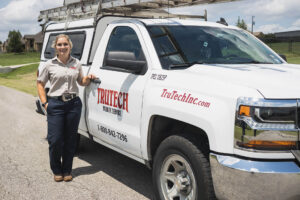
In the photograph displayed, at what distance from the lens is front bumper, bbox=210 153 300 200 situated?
2.75m

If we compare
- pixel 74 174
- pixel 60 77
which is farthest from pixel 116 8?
pixel 74 174

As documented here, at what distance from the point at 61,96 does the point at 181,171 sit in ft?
6.74

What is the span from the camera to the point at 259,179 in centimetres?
276

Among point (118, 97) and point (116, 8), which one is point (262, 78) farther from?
point (116, 8)

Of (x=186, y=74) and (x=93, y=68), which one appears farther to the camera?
(x=93, y=68)

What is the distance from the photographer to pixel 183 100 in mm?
3389

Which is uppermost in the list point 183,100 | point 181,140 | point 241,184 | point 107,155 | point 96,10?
point 96,10

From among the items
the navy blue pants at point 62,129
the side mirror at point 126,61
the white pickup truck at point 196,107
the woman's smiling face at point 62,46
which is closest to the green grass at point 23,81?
the navy blue pants at point 62,129

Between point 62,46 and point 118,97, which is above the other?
point 62,46

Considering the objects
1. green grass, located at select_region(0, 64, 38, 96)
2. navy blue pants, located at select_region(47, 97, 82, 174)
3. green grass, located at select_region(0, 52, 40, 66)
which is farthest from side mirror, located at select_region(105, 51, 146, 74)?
green grass, located at select_region(0, 52, 40, 66)

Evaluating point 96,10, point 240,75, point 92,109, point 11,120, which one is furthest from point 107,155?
point 11,120

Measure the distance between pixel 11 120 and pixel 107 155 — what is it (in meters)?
4.10

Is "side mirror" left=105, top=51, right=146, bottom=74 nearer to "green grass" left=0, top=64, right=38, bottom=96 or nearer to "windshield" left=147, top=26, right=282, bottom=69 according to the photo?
"windshield" left=147, top=26, right=282, bottom=69

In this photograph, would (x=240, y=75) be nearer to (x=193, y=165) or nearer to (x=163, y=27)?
(x=193, y=165)
